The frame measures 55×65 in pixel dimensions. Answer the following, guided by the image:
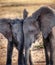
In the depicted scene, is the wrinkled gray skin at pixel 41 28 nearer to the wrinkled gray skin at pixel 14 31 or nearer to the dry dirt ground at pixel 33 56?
the wrinkled gray skin at pixel 14 31

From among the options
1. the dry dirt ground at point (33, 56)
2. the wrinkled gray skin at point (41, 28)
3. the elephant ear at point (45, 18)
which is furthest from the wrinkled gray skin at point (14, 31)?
the dry dirt ground at point (33, 56)

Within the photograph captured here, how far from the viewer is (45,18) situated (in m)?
2.81

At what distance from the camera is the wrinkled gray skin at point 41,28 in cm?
274

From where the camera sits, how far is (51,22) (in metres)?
2.74

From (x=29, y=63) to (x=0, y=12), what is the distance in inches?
146

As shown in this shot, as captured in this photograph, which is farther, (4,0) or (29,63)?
(4,0)

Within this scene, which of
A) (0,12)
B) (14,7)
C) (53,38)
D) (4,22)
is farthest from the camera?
(14,7)

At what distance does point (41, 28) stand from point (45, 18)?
90mm

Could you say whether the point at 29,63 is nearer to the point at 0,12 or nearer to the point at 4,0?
the point at 0,12

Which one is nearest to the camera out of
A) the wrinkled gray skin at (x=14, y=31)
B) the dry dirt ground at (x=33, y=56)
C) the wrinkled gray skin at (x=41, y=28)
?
the wrinkled gray skin at (x=41, y=28)

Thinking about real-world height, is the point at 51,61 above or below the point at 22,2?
below

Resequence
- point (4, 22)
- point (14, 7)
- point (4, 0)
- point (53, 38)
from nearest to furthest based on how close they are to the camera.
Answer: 1. point (53, 38)
2. point (4, 22)
3. point (14, 7)
4. point (4, 0)

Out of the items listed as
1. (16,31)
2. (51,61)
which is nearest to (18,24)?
(16,31)

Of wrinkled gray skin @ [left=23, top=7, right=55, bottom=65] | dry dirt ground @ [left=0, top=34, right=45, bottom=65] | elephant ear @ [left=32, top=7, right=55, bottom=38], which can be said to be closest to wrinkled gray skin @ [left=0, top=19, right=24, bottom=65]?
wrinkled gray skin @ [left=23, top=7, right=55, bottom=65]
